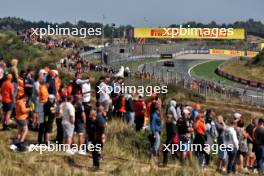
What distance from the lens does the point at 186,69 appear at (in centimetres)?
7725

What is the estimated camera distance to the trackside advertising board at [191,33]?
119m

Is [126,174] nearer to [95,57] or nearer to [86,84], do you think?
[86,84]

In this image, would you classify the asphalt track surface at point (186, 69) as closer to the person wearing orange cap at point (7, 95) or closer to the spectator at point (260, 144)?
the spectator at point (260, 144)

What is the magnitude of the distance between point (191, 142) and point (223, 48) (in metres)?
99.1

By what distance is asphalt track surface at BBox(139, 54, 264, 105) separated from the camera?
4334 centimetres

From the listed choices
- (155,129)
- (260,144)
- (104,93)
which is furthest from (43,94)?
(260,144)

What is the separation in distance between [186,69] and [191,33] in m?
44.3

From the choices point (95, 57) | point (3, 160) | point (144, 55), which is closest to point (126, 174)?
point (3, 160)

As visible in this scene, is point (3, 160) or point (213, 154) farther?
point (213, 154)

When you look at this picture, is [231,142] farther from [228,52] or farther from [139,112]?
[228,52]

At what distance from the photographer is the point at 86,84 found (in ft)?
49.9
